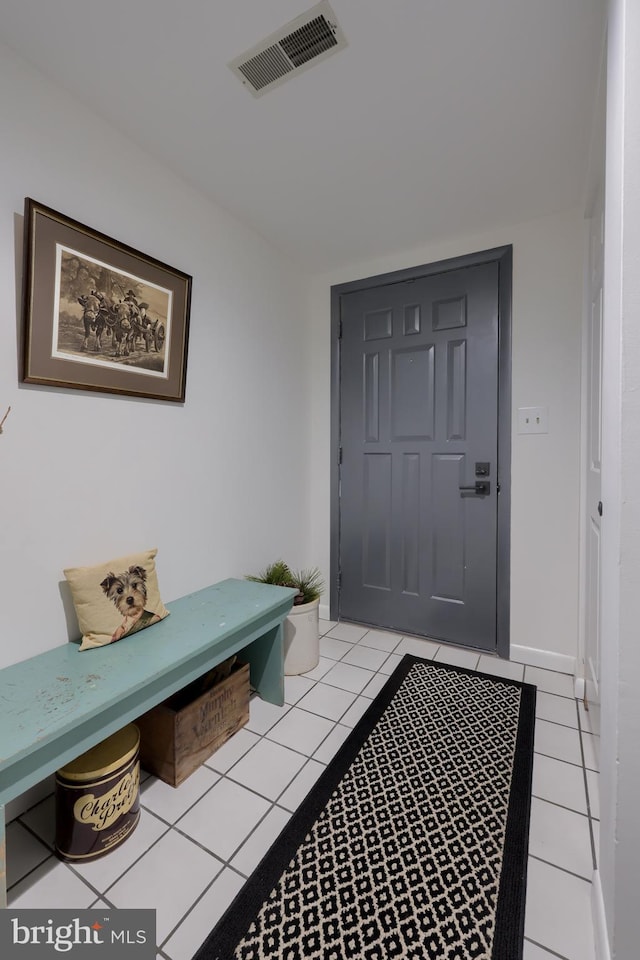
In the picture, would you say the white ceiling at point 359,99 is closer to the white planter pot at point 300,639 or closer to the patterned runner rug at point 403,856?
the white planter pot at point 300,639

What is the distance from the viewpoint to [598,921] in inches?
40.4

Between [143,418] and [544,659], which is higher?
[143,418]

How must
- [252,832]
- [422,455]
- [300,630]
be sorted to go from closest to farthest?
[252,832], [300,630], [422,455]

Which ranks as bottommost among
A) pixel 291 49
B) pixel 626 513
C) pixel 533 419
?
pixel 626 513

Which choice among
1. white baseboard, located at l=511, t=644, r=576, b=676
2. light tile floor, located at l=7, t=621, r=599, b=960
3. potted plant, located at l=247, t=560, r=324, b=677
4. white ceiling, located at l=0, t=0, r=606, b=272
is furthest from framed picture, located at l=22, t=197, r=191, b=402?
white baseboard, located at l=511, t=644, r=576, b=676

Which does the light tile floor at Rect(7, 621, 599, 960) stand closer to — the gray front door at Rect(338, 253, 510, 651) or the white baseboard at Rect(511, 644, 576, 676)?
the white baseboard at Rect(511, 644, 576, 676)

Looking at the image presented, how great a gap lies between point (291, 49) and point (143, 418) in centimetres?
135

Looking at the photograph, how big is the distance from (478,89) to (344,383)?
161cm

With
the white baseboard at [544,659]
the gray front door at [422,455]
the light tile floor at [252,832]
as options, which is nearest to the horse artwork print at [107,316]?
the gray front door at [422,455]

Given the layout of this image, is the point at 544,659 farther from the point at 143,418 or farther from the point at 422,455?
the point at 143,418

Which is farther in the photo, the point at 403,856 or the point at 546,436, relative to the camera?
the point at 546,436

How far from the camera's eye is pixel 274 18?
48.9 inches

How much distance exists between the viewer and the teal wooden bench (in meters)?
1.02

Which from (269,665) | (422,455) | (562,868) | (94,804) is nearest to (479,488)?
(422,455)
